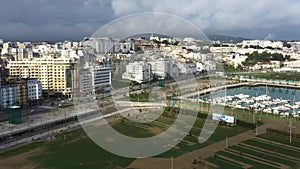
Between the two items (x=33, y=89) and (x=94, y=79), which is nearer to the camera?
(x=33, y=89)

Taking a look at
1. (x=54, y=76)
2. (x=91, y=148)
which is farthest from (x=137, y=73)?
(x=91, y=148)

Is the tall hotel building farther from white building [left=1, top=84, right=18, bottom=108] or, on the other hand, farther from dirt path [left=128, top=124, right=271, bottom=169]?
dirt path [left=128, top=124, right=271, bottom=169]

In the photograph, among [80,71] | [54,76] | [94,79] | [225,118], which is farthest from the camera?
[94,79]

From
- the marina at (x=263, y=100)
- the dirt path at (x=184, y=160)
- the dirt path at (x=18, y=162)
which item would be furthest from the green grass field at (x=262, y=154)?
the dirt path at (x=18, y=162)

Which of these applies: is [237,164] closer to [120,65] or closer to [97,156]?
[97,156]

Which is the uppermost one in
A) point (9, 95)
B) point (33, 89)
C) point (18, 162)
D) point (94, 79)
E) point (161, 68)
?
point (161, 68)

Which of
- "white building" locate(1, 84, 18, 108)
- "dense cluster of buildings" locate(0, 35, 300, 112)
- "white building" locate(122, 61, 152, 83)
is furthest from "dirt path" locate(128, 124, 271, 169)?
"white building" locate(122, 61, 152, 83)

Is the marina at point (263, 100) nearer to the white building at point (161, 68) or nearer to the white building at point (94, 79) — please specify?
the white building at point (161, 68)

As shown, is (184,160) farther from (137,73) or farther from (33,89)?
(137,73)
